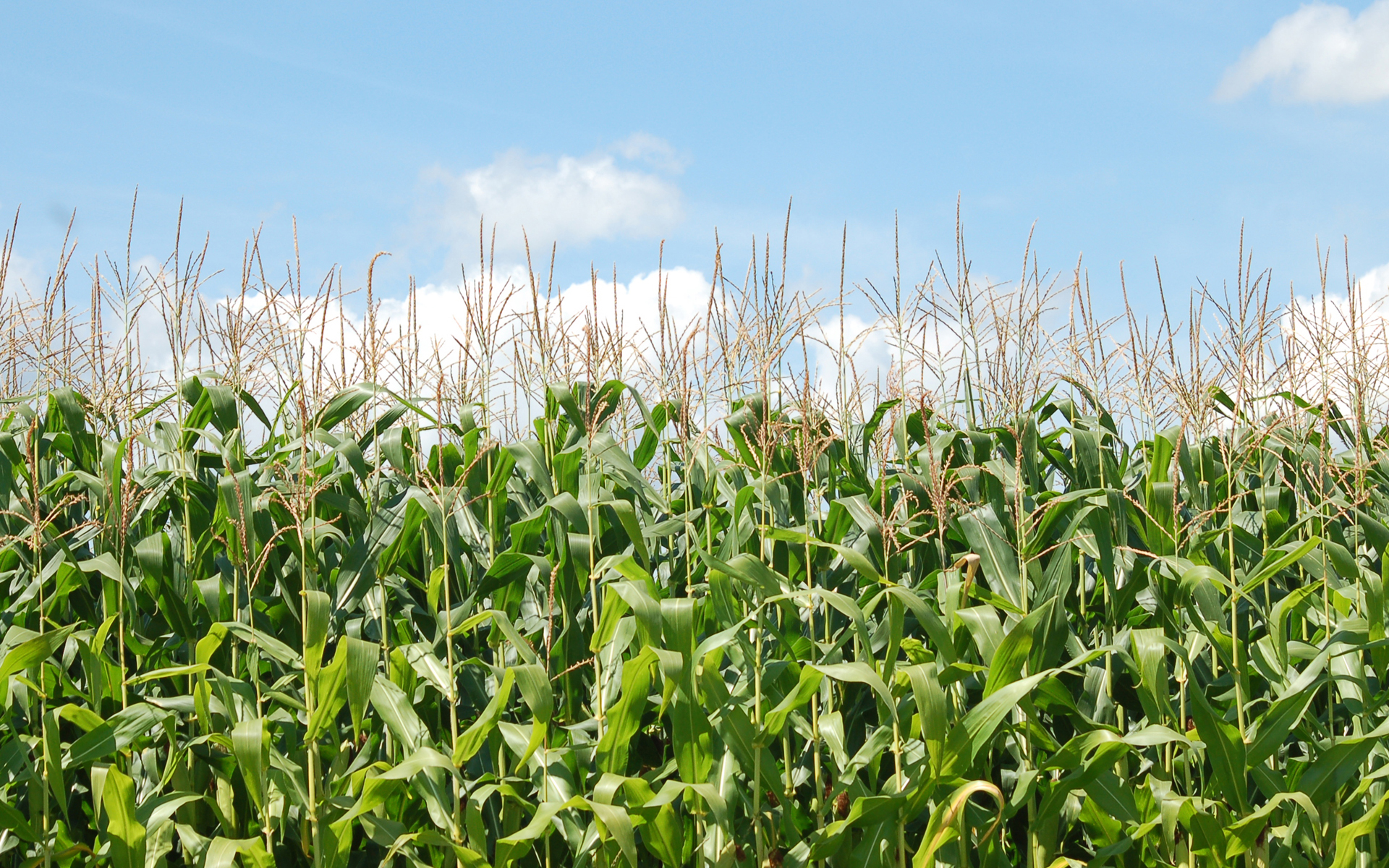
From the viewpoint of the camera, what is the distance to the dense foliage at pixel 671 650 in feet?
9.01

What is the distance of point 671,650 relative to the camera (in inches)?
104

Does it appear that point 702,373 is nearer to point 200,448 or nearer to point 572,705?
point 572,705

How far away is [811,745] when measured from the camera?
3.27 m

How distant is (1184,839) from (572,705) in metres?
1.95

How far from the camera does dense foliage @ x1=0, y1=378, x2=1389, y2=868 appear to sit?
9.01 ft

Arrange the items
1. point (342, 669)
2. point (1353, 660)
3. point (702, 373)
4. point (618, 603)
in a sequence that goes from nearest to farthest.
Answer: point (342, 669), point (618, 603), point (1353, 660), point (702, 373)

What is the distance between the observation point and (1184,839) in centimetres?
305

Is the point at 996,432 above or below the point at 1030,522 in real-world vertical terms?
above

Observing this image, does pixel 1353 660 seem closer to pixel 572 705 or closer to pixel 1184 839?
pixel 1184 839

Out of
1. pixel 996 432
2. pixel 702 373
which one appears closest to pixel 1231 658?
pixel 996 432

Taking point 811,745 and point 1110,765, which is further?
point 811,745

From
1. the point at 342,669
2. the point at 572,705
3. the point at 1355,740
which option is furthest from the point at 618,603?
the point at 1355,740

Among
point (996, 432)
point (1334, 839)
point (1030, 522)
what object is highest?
point (996, 432)

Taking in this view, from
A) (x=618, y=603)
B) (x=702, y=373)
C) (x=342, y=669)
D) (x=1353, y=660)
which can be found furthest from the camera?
(x=702, y=373)
